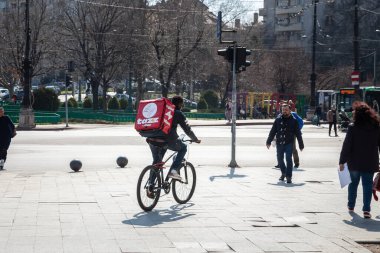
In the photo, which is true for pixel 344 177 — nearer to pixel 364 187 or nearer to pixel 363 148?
pixel 364 187

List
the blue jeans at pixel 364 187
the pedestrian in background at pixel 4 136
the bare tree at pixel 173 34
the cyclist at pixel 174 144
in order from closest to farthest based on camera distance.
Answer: the blue jeans at pixel 364 187
the cyclist at pixel 174 144
the pedestrian in background at pixel 4 136
the bare tree at pixel 173 34

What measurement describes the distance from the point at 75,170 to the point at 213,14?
53366mm

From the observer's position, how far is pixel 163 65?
62031 mm

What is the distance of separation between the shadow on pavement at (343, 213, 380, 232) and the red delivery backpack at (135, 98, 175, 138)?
2.89m

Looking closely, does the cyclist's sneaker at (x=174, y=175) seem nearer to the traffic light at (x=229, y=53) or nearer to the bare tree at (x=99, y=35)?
the traffic light at (x=229, y=53)

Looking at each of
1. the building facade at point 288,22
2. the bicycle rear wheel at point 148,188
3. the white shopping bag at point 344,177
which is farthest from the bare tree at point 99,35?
the white shopping bag at point 344,177

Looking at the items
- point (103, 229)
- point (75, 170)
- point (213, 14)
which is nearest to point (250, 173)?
point (75, 170)

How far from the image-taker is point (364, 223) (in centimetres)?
1045

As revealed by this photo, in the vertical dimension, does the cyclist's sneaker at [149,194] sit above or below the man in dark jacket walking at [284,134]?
below

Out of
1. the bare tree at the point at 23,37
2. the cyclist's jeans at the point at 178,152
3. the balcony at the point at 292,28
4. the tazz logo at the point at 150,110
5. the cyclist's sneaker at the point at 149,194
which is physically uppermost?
the balcony at the point at 292,28

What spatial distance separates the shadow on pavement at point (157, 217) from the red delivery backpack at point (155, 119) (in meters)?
1.12

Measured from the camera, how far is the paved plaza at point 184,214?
861 centimetres

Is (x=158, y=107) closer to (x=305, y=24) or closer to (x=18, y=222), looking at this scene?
(x=18, y=222)

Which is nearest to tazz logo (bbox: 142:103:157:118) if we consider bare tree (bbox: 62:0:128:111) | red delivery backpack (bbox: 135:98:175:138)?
red delivery backpack (bbox: 135:98:175:138)
